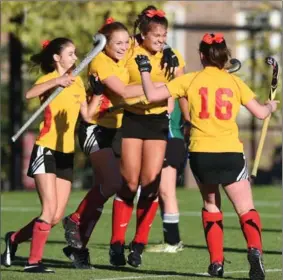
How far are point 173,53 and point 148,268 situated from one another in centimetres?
177

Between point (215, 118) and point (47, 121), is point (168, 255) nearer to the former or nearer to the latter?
point (47, 121)

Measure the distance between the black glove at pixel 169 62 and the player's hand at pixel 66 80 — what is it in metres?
1.00

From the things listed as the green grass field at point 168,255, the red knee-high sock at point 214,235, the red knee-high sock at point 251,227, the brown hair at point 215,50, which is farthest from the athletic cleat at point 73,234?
the brown hair at point 215,50

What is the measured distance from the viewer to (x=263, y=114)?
918cm

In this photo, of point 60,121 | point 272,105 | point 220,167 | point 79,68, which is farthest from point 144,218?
point 272,105

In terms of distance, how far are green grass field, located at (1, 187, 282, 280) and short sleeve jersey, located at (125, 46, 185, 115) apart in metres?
1.27

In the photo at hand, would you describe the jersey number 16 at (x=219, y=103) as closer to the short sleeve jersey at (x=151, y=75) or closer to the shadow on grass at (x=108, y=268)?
the short sleeve jersey at (x=151, y=75)

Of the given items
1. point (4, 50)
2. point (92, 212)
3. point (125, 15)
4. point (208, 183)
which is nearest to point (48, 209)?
point (92, 212)

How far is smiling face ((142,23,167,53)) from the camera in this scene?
10297mm

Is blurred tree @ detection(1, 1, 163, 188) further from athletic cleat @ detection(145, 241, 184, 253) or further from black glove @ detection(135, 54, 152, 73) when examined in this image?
black glove @ detection(135, 54, 152, 73)

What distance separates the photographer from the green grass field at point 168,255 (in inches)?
386

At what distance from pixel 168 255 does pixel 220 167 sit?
8.07ft

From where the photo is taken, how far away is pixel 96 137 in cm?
1051

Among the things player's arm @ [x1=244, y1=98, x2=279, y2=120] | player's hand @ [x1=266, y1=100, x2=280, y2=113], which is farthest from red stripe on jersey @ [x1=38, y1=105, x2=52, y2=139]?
player's hand @ [x1=266, y1=100, x2=280, y2=113]
